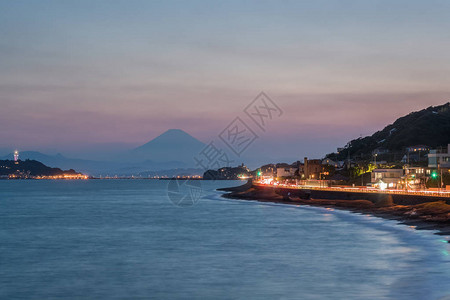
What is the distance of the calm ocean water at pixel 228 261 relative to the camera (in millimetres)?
28312

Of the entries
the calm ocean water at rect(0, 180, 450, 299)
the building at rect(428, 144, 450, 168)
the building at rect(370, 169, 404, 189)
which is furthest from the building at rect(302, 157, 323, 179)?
the calm ocean water at rect(0, 180, 450, 299)

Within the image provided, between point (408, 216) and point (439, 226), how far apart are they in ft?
33.2

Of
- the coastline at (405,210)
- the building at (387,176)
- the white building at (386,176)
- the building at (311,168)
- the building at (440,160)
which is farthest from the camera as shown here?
the building at (311,168)

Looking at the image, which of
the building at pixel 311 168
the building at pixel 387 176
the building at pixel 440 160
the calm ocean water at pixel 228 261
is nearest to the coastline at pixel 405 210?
the calm ocean water at pixel 228 261

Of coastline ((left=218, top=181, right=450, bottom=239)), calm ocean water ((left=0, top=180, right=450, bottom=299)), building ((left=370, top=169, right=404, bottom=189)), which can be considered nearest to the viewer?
calm ocean water ((left=0, top=180, right=450, bottom=299))

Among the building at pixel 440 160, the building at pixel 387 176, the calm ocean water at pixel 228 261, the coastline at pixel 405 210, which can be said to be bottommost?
the calm ocean water at pixel 228 261

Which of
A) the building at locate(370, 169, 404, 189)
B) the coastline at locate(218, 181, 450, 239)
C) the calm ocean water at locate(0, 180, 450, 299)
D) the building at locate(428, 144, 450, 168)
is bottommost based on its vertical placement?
the calm ocean water at locate(0, 180, 450, 299)

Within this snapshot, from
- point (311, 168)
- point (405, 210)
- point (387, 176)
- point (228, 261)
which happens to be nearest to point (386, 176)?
point (387, 176)

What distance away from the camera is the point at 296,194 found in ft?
357

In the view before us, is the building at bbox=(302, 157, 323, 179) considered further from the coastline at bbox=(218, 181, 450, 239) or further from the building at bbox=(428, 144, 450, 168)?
the coastline at bbox=(218, 181, 450, 239)

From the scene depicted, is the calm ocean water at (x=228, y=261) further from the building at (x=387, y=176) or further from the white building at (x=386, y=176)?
the white building at (x=386, y=176)

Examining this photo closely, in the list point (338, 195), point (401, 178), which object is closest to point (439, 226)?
point (338, 195)

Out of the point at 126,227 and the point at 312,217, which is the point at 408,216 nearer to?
the point at 312,217

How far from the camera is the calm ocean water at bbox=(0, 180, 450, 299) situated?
2831 centimetres
